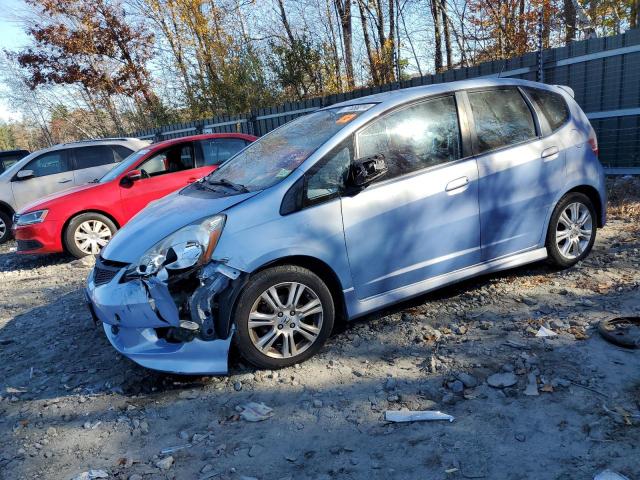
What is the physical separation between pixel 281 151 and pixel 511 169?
1849mm

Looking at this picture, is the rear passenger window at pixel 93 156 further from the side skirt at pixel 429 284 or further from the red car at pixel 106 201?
the side skirt at pixel 429 284

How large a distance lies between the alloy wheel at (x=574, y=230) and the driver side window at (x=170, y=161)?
5.27 metres

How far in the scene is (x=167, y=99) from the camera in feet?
75.6

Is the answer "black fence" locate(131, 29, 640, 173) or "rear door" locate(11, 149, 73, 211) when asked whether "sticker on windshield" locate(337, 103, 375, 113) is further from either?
"rear door" locate(11, 149, 73, 211)

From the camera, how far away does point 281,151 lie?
3.80 metres

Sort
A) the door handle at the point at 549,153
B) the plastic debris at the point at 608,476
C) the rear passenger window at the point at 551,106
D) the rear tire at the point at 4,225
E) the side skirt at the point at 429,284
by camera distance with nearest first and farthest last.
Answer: the plastic debris at the point at 608,476 → the side skirt at the point at 429,284 → the door handle at the point at 549,153 → the rear passenger window at the point at 551,106 → the rear tire at the point at 4,225

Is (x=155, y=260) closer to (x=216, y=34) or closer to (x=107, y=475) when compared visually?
(x=107, y=475)

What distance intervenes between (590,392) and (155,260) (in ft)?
8.75

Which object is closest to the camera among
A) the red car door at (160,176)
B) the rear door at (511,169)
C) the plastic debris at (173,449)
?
the plastic debris at (173,449)

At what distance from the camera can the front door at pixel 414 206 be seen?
132 inches

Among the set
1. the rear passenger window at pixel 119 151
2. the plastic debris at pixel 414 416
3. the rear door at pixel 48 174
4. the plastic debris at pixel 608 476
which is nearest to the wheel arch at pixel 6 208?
the rear door at pixel 48 174

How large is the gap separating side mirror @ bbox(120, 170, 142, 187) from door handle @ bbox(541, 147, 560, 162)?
5.36m

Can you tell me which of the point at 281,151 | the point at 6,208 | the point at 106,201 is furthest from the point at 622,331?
the point at 6,208

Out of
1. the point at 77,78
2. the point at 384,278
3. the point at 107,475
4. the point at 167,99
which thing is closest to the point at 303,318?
the point at 384,278
